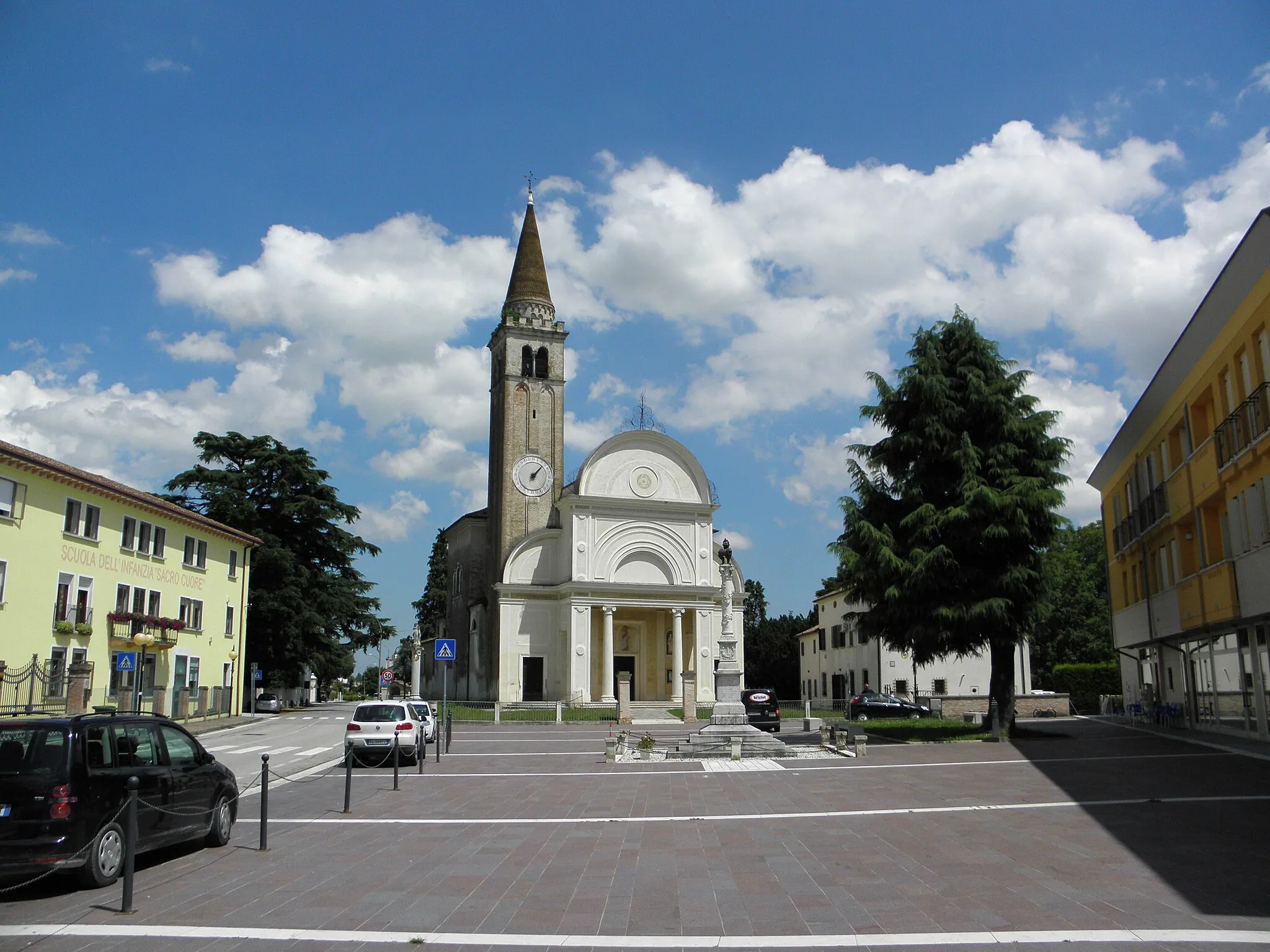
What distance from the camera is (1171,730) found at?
27.7m

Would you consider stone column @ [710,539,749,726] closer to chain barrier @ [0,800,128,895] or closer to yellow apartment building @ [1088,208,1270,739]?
yellow apartment building @ [1088,208,1270,739]

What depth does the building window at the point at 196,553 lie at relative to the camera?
38281 mm

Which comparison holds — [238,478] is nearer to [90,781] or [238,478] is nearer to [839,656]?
[839,656]

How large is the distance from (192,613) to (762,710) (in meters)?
22.6

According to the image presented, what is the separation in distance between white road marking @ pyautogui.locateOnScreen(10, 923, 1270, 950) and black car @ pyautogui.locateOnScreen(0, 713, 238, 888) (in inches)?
39.3

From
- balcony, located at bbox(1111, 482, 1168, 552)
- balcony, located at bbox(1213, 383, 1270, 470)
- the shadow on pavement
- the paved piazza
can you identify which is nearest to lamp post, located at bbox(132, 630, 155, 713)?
the paved piazza

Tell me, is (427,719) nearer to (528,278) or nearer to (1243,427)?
(1243,427)

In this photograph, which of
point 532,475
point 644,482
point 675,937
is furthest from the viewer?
point 532,475

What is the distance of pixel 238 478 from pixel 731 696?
3590cm

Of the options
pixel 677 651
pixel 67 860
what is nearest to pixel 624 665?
pixel 677 651

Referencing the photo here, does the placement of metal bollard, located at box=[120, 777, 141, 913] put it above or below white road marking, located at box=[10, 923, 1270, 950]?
above

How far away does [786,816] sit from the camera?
1282 centimetres

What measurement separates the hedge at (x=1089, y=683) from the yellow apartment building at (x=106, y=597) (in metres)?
38.4

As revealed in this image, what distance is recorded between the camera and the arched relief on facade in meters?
52.2
